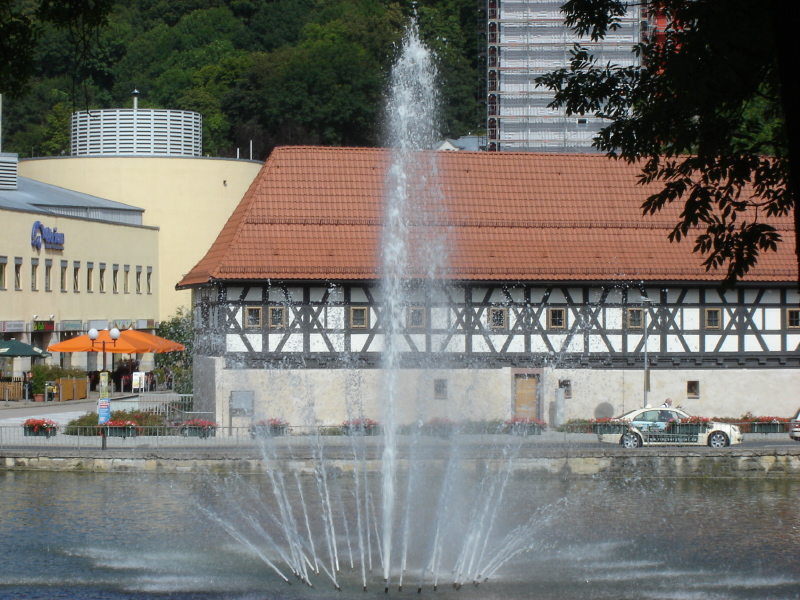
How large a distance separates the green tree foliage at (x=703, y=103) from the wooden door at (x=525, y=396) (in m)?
21.4

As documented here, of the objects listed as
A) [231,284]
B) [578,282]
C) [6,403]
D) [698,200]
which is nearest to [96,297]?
[6,403]

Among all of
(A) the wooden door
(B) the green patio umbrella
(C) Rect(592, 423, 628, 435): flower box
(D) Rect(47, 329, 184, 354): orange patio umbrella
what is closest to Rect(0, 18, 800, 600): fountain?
(C) Rect(592, 423, 628, 435): flower box

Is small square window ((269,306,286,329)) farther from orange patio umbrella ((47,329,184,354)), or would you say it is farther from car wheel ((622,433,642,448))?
car wheel ((622,433,642,448))

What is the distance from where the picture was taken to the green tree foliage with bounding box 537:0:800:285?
1288 centimetres

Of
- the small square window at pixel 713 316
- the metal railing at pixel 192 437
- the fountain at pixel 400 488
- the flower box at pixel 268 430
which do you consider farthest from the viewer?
the small square window at pixel 713 316

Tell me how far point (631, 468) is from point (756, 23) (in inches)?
744

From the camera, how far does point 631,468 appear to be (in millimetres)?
29625

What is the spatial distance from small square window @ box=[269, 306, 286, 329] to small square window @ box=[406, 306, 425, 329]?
3718mm

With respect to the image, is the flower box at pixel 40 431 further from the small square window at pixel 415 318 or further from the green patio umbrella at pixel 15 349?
the green patio umbrella at pixel 15 349

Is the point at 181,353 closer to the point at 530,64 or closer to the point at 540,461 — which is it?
the point at 530,64

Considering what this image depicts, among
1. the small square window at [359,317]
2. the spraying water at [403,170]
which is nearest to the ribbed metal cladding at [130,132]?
the spraying water at [403,170]

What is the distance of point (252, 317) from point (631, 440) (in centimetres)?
1175

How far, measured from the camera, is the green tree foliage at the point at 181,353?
46781mm

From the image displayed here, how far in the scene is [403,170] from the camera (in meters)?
37.2
